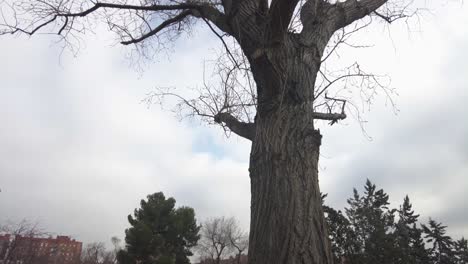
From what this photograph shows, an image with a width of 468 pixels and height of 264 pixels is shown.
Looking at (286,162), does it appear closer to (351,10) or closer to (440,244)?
(351,10)

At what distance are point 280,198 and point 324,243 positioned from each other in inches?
18.0

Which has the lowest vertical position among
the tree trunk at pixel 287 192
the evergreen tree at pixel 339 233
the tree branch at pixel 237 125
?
the tree trunk at pixel 287 192

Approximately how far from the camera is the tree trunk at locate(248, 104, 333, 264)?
2777 mm

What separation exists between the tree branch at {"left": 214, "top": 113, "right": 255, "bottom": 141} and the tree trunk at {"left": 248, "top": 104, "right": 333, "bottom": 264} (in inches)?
18.2

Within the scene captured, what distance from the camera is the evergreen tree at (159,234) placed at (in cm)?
2728

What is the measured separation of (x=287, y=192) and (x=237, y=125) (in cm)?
137

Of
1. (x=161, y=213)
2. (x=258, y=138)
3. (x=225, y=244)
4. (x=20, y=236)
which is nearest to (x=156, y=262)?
(x=161, y=213)

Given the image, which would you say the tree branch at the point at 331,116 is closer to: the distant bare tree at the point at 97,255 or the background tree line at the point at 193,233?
the background tree line at the point at 193,233

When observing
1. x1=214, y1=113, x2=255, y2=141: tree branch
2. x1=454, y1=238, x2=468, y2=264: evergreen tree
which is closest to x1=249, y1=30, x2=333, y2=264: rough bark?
x1=214, y1=113, x2=255, y2=141: tree branch

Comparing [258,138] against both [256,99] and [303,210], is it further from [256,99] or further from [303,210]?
[303,210]

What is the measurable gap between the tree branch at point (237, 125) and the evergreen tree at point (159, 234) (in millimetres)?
24457

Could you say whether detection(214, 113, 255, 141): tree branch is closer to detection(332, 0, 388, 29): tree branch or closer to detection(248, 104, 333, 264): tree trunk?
detection(248, 104, 333, 264): tree trunk

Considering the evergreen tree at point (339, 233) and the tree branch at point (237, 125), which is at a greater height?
the evergreen tree at point (339, 233)

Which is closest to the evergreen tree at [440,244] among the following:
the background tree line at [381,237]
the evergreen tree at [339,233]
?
the background tree line at [381,237]
